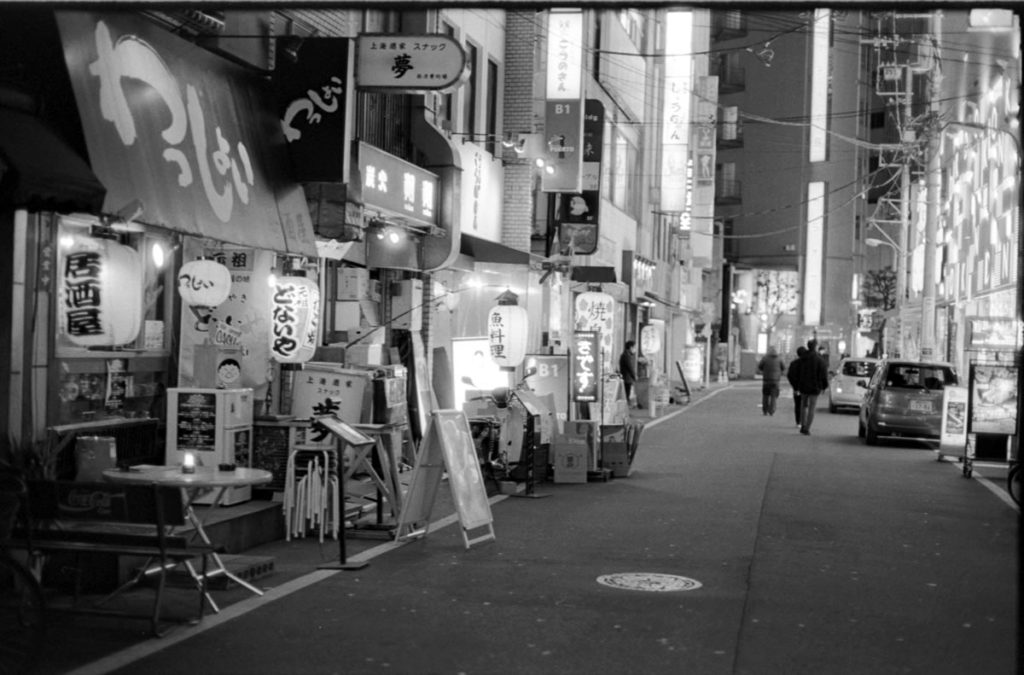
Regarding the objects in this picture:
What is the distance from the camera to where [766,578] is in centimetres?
1055

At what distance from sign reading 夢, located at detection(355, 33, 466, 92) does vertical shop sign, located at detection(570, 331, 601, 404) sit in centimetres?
761

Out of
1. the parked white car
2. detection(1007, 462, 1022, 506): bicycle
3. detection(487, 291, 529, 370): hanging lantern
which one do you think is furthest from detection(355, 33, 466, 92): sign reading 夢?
the parked white car

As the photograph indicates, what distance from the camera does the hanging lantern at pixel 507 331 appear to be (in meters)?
20.7

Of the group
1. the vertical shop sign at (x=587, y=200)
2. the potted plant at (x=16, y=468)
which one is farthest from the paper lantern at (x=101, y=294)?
the vertical shop sign at (x=587, y=200)

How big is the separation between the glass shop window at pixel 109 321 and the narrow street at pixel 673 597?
2793mm

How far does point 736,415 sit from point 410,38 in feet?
73.5

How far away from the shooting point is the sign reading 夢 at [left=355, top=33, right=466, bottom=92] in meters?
14.9

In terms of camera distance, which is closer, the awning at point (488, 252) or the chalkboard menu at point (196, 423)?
the chalkboard menu at point (196, 423)

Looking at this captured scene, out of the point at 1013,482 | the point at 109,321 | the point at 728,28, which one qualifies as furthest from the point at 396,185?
the point at 728,28

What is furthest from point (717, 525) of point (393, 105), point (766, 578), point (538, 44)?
point (538, 44)

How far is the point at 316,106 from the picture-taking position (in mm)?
14602

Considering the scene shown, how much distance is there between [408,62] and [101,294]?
6.41 meters

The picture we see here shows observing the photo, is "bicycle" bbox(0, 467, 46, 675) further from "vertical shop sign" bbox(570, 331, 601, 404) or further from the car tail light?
the car tail light

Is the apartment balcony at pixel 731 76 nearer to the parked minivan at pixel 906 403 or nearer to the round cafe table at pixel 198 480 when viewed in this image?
the parked minivan at pixel 906 403
